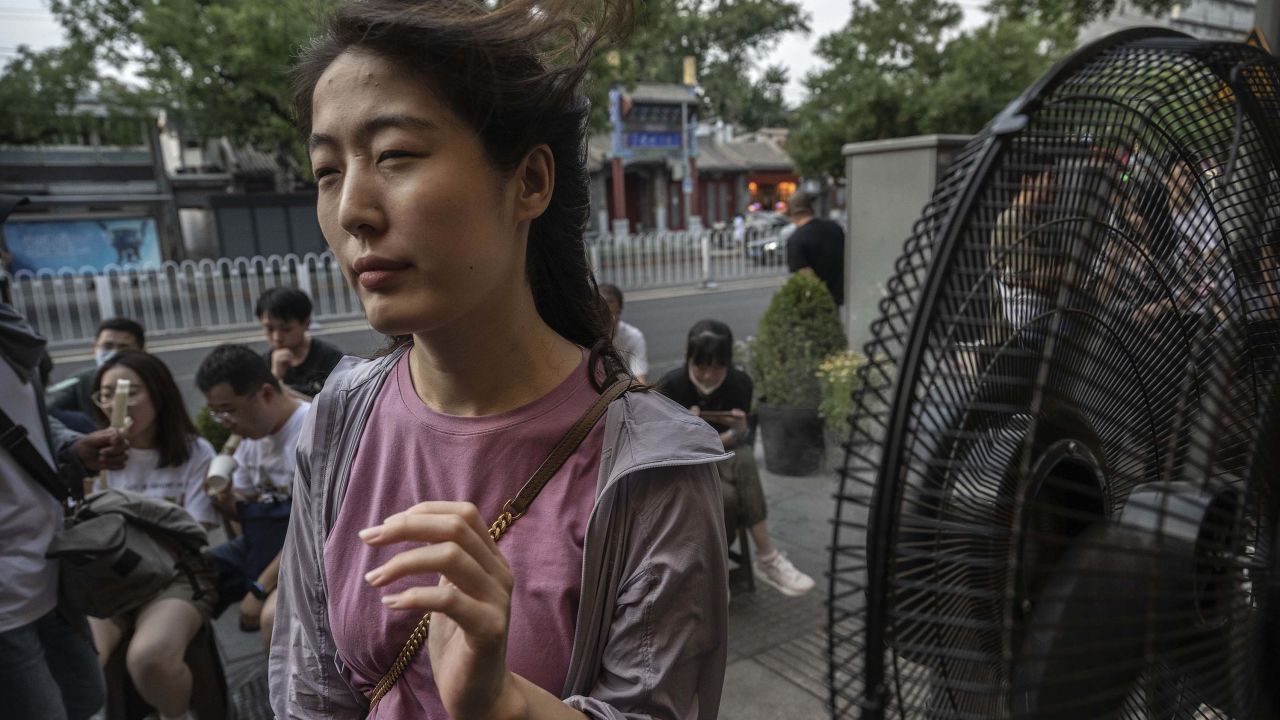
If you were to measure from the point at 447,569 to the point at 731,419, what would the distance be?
3353 millimetres

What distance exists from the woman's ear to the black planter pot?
4.48m

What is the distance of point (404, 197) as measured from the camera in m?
1.01

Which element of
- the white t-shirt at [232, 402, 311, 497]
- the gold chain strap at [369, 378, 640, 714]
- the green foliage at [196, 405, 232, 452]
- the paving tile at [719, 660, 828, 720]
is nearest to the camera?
the gold chain strap at [369, 378, 640, 714]

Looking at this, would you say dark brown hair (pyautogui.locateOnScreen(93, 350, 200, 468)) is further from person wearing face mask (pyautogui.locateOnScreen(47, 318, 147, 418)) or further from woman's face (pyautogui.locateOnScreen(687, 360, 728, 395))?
woman's face (pyautogui.locateOnScreen(687, 360, 728, 395))

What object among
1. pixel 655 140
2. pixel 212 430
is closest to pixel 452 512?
pixel 212 430

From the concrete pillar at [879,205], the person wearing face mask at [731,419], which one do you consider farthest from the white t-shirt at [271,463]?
the concrete pillar at [879,205]

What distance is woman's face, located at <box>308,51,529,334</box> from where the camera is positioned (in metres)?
1.02

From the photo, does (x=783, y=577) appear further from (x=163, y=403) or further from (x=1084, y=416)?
(x=1084, y=416)

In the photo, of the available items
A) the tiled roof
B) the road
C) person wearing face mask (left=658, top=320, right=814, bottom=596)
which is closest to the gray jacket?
person wearing face mask (left=658, top=320, right=814, bottom=596)

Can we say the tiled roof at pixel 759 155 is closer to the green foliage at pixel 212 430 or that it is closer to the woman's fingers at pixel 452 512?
the green foliage at pixel 212 430

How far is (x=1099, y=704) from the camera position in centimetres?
73

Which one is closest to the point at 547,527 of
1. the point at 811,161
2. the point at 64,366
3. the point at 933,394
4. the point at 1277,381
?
the point at 933,394

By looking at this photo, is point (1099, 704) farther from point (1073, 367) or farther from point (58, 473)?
point (58, 473)

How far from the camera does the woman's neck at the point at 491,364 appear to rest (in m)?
1.18
